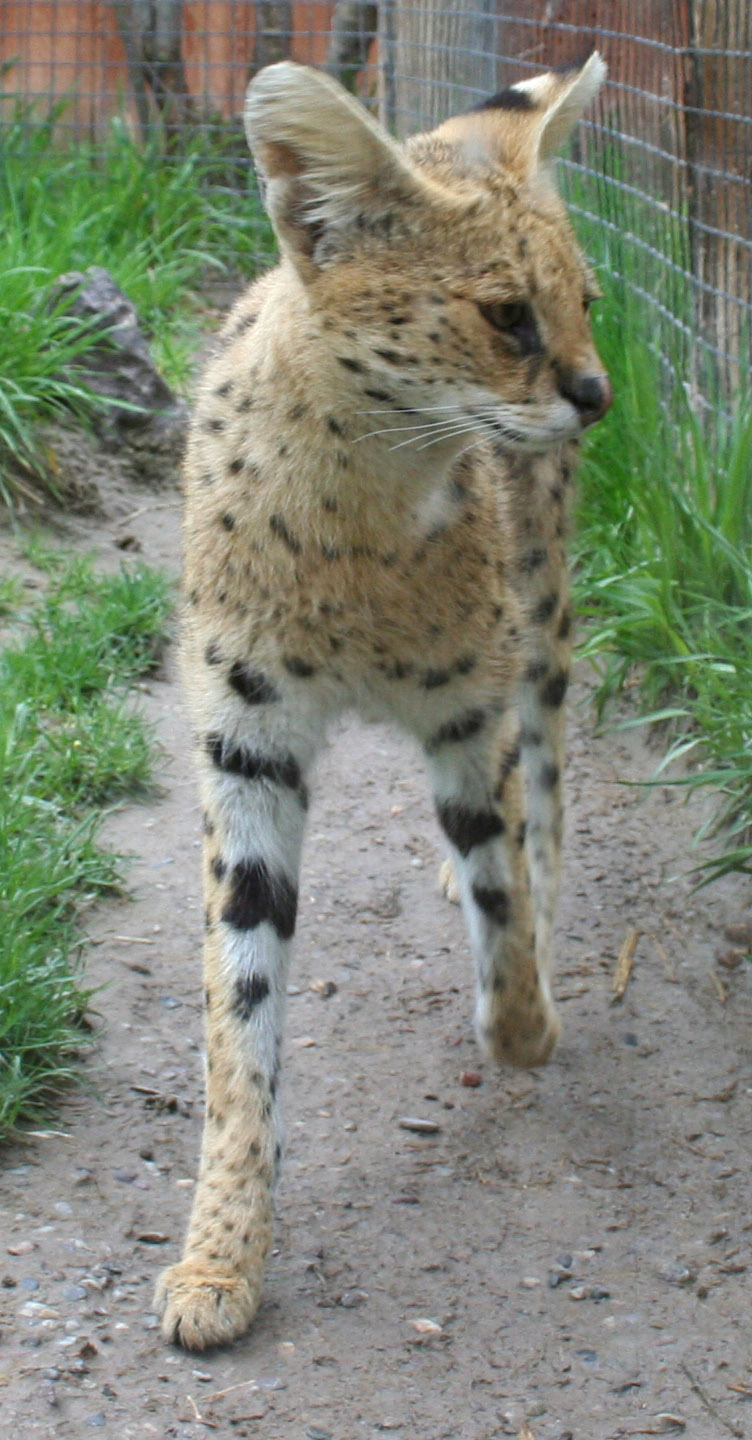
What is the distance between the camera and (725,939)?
13.4 feet

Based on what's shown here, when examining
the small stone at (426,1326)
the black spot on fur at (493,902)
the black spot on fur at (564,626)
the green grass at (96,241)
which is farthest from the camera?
the green grass at (96,241)

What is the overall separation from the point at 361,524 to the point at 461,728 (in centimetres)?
51

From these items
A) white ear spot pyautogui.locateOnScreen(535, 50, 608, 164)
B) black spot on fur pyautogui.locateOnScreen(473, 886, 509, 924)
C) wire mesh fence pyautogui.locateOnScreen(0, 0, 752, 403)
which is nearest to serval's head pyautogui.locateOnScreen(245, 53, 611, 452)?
white ear spot pyautogui.locateOnScreen(535, 50, 608, 164)

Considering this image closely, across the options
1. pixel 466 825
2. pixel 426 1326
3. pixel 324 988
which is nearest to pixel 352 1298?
pixel 426 1326

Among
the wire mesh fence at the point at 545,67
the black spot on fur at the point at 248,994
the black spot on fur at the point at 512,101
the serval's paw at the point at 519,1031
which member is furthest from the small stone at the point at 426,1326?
the wire mesh fence at the point at 545,67

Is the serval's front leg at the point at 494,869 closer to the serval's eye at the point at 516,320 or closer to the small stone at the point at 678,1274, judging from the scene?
the small stone at the point at 678,1274

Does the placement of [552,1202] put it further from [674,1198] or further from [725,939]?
[725,939]

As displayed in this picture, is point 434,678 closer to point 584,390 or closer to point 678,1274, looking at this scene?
point 584,390

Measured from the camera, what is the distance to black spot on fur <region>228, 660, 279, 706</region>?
10.3 feet

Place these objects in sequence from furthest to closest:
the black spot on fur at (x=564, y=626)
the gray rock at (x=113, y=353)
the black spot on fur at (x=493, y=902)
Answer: the gray rock at (x=113, y=353) < the black spot on fur at (x=564, y=626) < the black spot on fur at (x=493, y=902)

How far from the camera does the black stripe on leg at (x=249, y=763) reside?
3.18 meters

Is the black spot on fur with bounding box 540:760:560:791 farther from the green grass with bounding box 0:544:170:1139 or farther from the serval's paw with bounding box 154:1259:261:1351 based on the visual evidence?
the serval's paw with bounding box 154:1259:261:1351

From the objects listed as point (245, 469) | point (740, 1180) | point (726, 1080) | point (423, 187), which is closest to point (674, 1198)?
point (740, 1180)

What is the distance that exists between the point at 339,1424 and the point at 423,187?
2029mm
